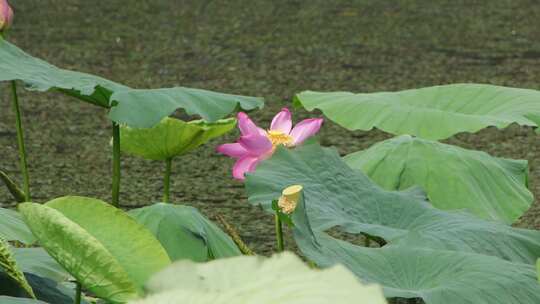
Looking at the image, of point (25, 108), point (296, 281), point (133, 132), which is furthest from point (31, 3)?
point (296, 281)

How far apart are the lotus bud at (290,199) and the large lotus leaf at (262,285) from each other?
0.27 m

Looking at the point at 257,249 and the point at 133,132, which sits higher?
the point at 133,132

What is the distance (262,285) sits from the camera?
1.51ft

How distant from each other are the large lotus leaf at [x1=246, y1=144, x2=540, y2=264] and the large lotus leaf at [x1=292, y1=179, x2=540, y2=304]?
4cm

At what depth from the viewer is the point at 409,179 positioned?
120 cm

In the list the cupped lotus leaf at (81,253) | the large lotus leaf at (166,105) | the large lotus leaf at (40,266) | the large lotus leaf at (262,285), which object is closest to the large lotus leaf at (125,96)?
the large lotus leaf at (166,105)

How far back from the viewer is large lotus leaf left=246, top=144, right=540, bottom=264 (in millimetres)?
881

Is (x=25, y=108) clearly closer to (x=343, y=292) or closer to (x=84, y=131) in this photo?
(x=84, y=131)

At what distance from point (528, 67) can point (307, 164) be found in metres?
1.78

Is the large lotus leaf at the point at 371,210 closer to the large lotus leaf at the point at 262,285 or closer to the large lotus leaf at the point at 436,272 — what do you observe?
the large lotus leaf at the point at 436,272

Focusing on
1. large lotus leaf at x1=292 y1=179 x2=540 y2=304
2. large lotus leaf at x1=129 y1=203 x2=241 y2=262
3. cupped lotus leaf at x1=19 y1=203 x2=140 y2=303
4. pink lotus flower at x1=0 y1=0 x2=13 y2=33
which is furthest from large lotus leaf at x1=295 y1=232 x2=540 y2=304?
pink lotus flower at x1=0 y1=0 x2=13 y2=33

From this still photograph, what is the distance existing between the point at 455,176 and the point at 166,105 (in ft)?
1.12

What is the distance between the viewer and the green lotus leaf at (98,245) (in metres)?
0.70

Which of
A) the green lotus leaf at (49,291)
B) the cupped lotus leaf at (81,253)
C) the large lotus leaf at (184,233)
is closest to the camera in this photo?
the cupped lotus leaf at (81,253)
